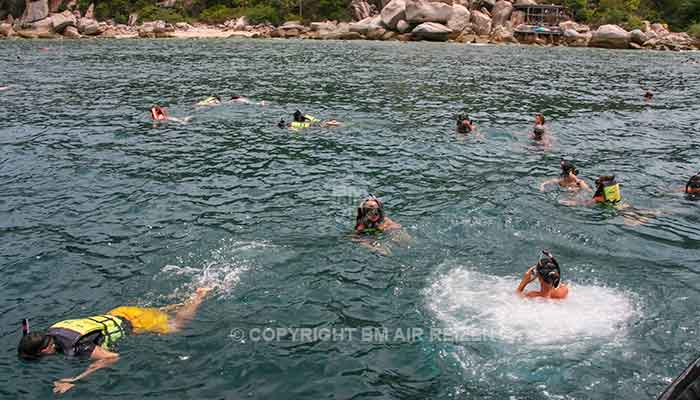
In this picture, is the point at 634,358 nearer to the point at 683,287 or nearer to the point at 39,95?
the point at 683,287

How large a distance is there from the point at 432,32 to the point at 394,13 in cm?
669

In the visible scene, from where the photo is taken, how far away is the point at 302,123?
69.0 feet

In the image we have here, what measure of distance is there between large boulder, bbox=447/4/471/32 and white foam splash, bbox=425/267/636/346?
65080 mm

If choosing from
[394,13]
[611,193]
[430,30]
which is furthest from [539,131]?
[394,13]

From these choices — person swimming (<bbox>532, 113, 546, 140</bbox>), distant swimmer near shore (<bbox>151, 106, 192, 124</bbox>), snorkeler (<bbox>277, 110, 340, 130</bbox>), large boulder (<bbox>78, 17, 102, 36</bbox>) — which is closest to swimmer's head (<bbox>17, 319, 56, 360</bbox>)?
snorkeler (<bbox>277, 110, 340, 130</bbox>)

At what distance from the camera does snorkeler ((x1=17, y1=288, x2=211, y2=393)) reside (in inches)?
294

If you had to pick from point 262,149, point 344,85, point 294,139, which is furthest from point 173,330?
point 344,85

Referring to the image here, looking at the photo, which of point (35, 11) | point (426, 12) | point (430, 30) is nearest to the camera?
point (430, 30)

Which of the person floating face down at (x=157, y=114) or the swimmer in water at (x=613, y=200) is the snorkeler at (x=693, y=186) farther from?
the person floating face down at (x=157, y=114)

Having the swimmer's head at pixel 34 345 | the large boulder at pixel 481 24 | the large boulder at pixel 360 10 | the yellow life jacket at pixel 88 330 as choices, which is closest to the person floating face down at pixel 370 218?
the yellow life jacket at pixel 88 330

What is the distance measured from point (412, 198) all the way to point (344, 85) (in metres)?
20.2

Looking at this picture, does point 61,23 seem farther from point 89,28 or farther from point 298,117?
point 298,117

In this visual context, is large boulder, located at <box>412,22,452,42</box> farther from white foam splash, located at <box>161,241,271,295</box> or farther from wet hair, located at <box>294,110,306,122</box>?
white foam splash, located at <box>161,241,271,295</box>

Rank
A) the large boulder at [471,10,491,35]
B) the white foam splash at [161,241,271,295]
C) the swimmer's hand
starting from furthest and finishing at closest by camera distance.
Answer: the large boulder at [471,10,491,35] → the white foam splash at [161,241,271,295] → the swimmer's hand
